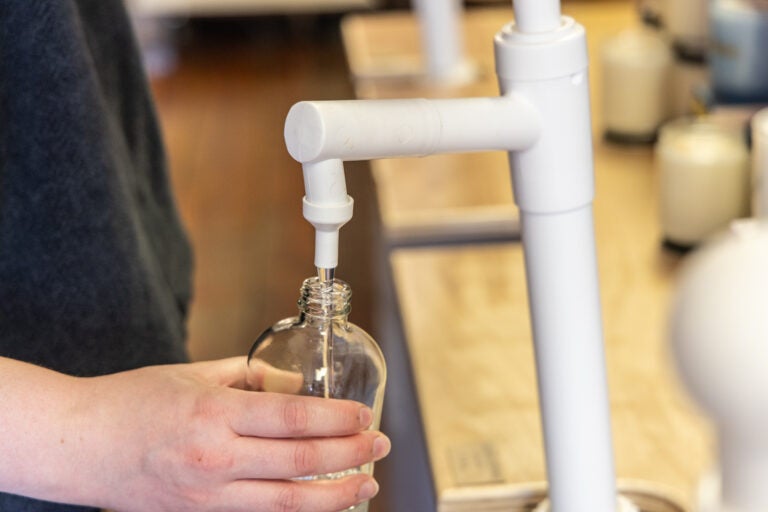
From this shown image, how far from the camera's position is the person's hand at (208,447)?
0.50 metres

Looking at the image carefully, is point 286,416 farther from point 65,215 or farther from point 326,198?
point 65,215

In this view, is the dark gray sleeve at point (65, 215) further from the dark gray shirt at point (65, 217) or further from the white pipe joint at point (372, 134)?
the white pipe joint at point (372, 134)

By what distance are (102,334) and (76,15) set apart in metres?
0.21

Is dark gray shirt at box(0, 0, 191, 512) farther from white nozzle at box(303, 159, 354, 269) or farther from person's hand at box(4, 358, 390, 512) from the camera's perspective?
white nozzle at box(303, 159, 354, 269)

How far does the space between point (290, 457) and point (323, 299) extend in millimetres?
73

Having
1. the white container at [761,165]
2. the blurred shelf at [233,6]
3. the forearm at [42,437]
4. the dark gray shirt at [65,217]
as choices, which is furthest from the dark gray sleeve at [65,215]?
the blurred shelf at [233,6]

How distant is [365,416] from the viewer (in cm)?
51

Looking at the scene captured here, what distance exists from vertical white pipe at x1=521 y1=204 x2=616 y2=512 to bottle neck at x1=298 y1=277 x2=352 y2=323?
100mm

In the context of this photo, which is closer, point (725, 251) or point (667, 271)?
point (725, 251)

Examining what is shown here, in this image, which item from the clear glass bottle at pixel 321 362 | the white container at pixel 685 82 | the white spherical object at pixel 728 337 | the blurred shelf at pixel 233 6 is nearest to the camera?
the white spherical object at pixel 728 337

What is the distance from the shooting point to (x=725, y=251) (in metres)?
0.24

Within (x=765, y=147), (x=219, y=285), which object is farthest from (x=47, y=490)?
(x=219, y=285)

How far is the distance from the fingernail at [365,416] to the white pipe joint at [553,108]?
12cm

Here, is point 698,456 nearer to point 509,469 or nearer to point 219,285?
point 509,469
